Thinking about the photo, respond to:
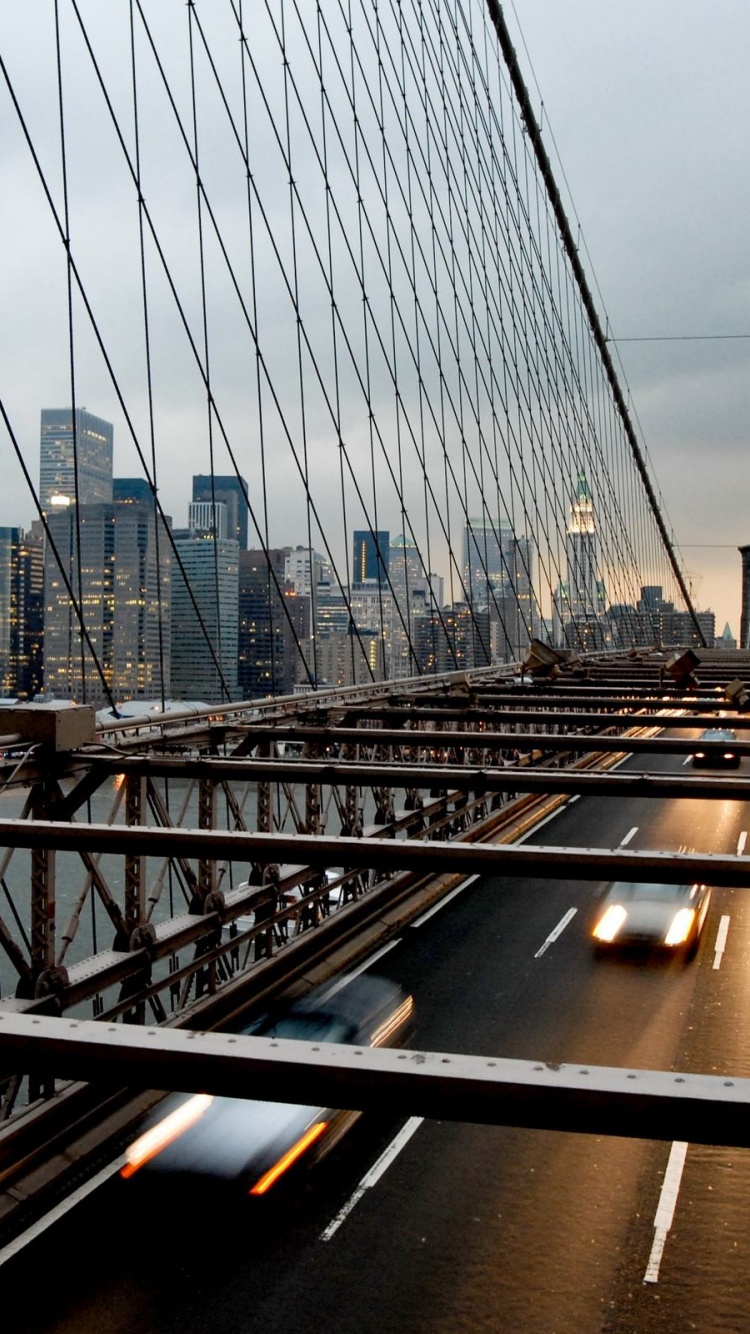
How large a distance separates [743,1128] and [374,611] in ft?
134

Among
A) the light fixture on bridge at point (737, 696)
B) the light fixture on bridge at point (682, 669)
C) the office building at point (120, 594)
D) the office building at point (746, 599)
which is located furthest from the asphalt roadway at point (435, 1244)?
the office building at point (746, 599)

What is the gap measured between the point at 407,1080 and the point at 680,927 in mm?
15156

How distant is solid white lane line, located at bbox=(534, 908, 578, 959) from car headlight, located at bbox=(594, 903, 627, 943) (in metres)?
0.73

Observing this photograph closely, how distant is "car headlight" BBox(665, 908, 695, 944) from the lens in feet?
53.7

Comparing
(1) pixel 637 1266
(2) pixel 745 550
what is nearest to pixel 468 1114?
(1) pixel 637 1266

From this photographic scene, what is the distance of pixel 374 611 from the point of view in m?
42.9

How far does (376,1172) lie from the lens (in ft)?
29.3

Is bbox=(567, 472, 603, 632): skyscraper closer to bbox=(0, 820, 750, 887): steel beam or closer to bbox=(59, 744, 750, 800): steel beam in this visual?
bbox=(59, 744, 750, 800): steel beam

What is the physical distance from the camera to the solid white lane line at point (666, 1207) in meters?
7.46

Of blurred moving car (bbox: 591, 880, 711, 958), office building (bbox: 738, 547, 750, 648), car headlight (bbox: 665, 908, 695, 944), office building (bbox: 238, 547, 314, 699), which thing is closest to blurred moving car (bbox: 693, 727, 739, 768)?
blurred moving car (bbox: 591, 880, 711, 958)

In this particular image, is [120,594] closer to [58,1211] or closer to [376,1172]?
[376,1172]

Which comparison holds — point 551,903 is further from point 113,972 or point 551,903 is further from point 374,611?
point 374,611

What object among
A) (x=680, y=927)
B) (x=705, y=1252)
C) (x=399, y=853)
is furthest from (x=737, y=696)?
(x=399, y=853)

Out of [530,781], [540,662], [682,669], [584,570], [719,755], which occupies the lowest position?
[719,755]
